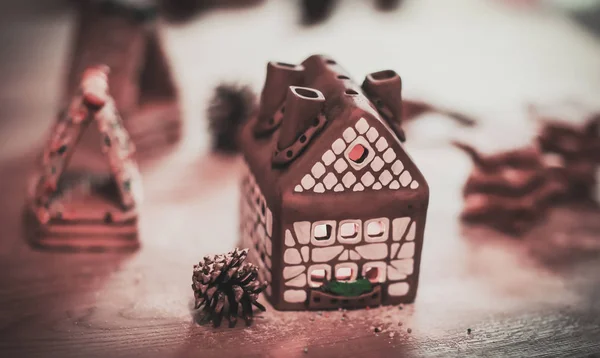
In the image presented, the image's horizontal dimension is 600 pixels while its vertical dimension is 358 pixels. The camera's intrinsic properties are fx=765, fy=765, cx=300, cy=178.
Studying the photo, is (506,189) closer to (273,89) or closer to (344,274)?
(344,274)

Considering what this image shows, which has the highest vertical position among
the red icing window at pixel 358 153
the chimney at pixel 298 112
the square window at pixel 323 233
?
the chimney at pixel 298 112

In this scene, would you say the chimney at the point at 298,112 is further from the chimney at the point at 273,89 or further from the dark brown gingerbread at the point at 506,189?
the dark brown gingerbread at the point at 506,189

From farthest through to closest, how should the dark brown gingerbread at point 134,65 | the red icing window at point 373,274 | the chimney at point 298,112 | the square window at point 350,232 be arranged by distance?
1. the dark brown gingerbread at point 134,65
2. the red icing window at point 373,274
3. the square window at point 350,232
4. the chimney at point 298,112

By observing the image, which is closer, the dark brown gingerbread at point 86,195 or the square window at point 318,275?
the square window at point 318,275

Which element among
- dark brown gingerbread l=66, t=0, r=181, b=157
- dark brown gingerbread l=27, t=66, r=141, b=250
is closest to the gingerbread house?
dark brown gingerbread l=27, t=66, r=141, b=250

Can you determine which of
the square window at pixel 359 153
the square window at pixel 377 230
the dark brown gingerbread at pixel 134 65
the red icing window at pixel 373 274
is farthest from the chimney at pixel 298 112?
the dark brown gingerbread at pixel 134 65

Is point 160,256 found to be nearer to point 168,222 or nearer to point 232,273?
point 168,222

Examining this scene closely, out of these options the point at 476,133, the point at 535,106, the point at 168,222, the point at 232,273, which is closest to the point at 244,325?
the point at 232,273
